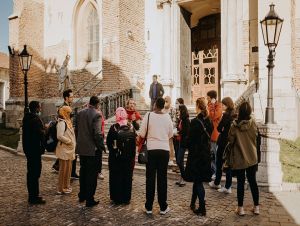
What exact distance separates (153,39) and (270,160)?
1022cm

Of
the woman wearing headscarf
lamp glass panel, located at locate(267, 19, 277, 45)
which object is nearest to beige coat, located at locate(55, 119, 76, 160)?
the woman wearing headscarf

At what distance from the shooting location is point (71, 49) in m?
18.6

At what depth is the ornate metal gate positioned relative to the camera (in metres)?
14.9

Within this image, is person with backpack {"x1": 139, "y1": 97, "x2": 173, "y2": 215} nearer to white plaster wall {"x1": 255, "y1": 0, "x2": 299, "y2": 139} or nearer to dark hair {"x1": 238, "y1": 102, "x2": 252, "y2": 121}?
dark hair {"x1": 238, "y1": 102, "x2": 252, "y2": 121}

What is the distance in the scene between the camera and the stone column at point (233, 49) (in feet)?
42.7

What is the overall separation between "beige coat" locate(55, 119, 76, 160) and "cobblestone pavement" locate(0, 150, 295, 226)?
80cm

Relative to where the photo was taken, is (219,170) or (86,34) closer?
(219,170)

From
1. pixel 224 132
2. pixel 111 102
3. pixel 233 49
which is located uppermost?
pixel 233 49

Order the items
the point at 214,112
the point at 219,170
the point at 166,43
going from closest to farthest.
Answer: the point at 219,170, the point at 214,112, the point at 166,43

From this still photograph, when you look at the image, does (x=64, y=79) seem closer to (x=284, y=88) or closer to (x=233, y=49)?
(x=233, y=49)

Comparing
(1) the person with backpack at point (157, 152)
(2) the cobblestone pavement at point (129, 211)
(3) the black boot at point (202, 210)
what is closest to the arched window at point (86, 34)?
(2) the cobblestone pavement at point (129, 211)

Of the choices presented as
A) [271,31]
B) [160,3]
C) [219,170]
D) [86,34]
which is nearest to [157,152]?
[219,170]

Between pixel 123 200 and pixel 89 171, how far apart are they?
804 millimetres

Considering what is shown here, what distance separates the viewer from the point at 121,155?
5707mm
